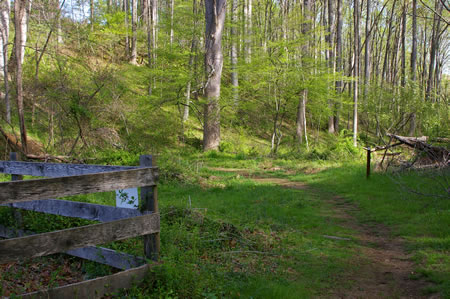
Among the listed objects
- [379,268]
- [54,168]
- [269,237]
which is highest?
[54,168]

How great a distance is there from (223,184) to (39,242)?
8981 mm

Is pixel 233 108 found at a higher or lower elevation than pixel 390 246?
higher

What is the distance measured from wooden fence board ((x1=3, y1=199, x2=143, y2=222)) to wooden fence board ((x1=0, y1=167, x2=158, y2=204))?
1.69 ft

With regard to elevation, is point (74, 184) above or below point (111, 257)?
above

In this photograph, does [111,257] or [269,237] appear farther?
[269,237]

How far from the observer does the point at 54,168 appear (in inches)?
208

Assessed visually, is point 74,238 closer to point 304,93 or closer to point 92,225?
point 92,225

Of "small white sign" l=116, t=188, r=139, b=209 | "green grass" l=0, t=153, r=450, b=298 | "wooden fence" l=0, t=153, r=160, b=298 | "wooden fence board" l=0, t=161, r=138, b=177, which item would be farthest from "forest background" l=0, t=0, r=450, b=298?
"wooden fence board" l=0, t=161, r=138, b=177

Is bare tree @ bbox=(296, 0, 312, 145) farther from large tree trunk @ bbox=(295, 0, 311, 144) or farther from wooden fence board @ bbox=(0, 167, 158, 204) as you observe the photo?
wooden fence board @ bbox=(0, 167, 158, 204)

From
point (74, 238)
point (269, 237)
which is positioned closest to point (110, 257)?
point (74, 238)

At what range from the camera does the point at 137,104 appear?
1998 centimetres

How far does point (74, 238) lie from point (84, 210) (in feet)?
5.02

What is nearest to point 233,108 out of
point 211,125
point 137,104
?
point 211,125

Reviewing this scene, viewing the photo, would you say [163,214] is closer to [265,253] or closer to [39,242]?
[265,253]
